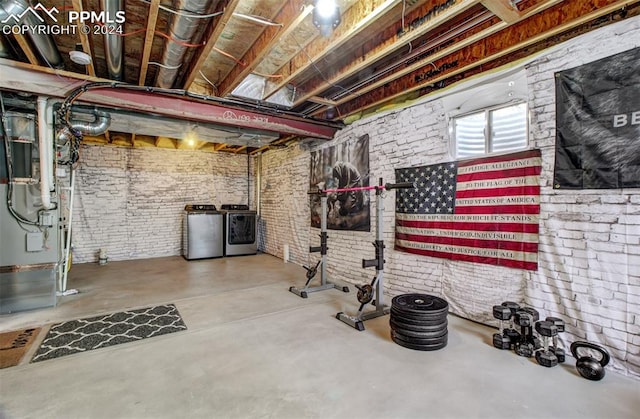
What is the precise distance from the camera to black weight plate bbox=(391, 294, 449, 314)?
2.71m

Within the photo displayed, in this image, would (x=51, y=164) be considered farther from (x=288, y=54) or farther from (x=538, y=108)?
(x=538, y=108)

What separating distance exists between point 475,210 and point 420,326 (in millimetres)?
1470

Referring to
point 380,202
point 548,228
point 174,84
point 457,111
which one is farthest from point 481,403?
point 174,84

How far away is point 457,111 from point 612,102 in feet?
4.34

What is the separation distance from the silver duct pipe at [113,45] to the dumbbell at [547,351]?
414 cm

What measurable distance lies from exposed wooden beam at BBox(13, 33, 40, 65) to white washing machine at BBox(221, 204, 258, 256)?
465 cm

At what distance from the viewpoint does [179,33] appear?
247 cm

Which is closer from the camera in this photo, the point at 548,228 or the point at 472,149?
the point at 548,228

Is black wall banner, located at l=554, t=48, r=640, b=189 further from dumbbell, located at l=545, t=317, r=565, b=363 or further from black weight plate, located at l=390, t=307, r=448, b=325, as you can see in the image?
black weight plate, located at l=390, t=307, r=448, b=325

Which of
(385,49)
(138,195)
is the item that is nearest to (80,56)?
(385,49)

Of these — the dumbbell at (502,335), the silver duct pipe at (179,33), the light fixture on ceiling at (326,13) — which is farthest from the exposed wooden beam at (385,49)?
the dumbbell at (502,335)

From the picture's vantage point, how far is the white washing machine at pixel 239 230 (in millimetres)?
7285

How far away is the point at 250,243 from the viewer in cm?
757

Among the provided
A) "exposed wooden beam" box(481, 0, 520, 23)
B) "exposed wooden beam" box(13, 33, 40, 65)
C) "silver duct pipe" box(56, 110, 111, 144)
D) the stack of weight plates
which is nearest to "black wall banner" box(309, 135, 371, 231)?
the stack of weight plates
